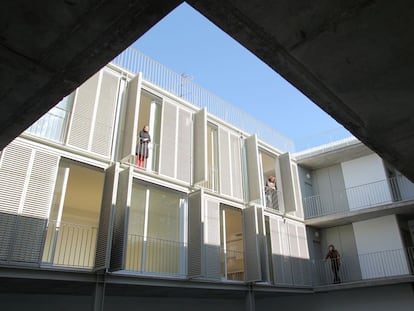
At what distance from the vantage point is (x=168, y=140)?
12.6 m

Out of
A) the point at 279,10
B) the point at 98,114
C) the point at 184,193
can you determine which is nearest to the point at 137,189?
the point at 184,193

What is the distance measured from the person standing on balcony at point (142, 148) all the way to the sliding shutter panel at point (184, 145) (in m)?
1.26

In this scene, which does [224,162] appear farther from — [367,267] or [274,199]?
[367,267]

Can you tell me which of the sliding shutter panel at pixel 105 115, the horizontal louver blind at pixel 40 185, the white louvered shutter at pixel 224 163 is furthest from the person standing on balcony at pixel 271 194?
the horizontal louver blind at pixel 40 185

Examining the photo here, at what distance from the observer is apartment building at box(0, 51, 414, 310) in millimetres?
9242

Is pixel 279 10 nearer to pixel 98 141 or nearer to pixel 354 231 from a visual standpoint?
pixel 98 141

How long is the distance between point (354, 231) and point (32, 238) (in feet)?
47.6

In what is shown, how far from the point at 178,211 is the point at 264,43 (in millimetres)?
9942

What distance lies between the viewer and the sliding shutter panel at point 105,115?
10.7 metres

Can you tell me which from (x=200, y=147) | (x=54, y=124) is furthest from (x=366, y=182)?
(x=54, y=124)

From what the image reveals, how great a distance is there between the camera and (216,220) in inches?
509

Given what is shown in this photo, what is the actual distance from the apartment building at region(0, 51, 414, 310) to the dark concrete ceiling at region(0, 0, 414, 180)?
605 cm

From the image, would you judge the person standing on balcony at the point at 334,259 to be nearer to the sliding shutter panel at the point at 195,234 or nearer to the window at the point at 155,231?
the sliding shutter panel at the point at 195,234

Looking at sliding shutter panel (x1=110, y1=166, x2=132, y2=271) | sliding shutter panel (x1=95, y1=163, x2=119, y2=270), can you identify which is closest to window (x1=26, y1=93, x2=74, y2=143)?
sliding shutter panel (x1=95, y1=163, x2=119, y2=270)
